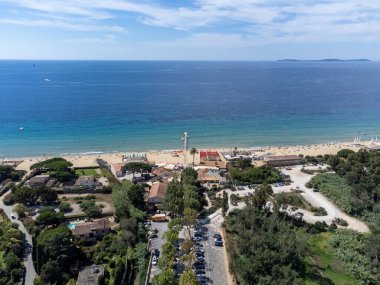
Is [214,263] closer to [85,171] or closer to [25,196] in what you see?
[25,196]

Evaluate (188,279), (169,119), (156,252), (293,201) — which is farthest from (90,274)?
(169,119)

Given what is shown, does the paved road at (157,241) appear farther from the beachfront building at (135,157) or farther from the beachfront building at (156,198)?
the beachfront building at (135,157)

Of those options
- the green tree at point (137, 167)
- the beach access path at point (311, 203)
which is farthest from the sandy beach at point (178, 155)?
the beach access path at point (311, 203)

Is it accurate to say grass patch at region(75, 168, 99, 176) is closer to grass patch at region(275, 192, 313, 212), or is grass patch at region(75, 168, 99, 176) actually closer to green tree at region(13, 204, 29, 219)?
green tree at region(13, 204, 29, 219)

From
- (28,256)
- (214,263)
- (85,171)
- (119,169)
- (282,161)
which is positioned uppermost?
(282,161)

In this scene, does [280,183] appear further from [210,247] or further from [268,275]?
[268,275]

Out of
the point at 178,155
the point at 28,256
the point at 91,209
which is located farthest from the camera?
the point at 178,155
